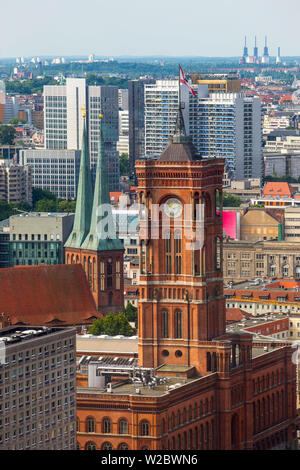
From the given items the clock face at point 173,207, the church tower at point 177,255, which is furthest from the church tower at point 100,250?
the clock face at point 173,207

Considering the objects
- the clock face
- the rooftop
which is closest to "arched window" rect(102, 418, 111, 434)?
the clock face

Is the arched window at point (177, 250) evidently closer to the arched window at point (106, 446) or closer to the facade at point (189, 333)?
the facade at point (189, 333)

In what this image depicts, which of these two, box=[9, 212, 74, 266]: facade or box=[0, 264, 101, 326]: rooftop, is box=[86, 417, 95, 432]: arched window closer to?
box=[0, 264, 101, 326]: rooftop

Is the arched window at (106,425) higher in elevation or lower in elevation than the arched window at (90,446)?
higher

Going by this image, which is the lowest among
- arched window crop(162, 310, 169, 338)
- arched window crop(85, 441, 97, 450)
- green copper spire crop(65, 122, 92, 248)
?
arched window crop(85, 441, 97, 450)

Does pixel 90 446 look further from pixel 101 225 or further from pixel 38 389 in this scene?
pixel 101 225
